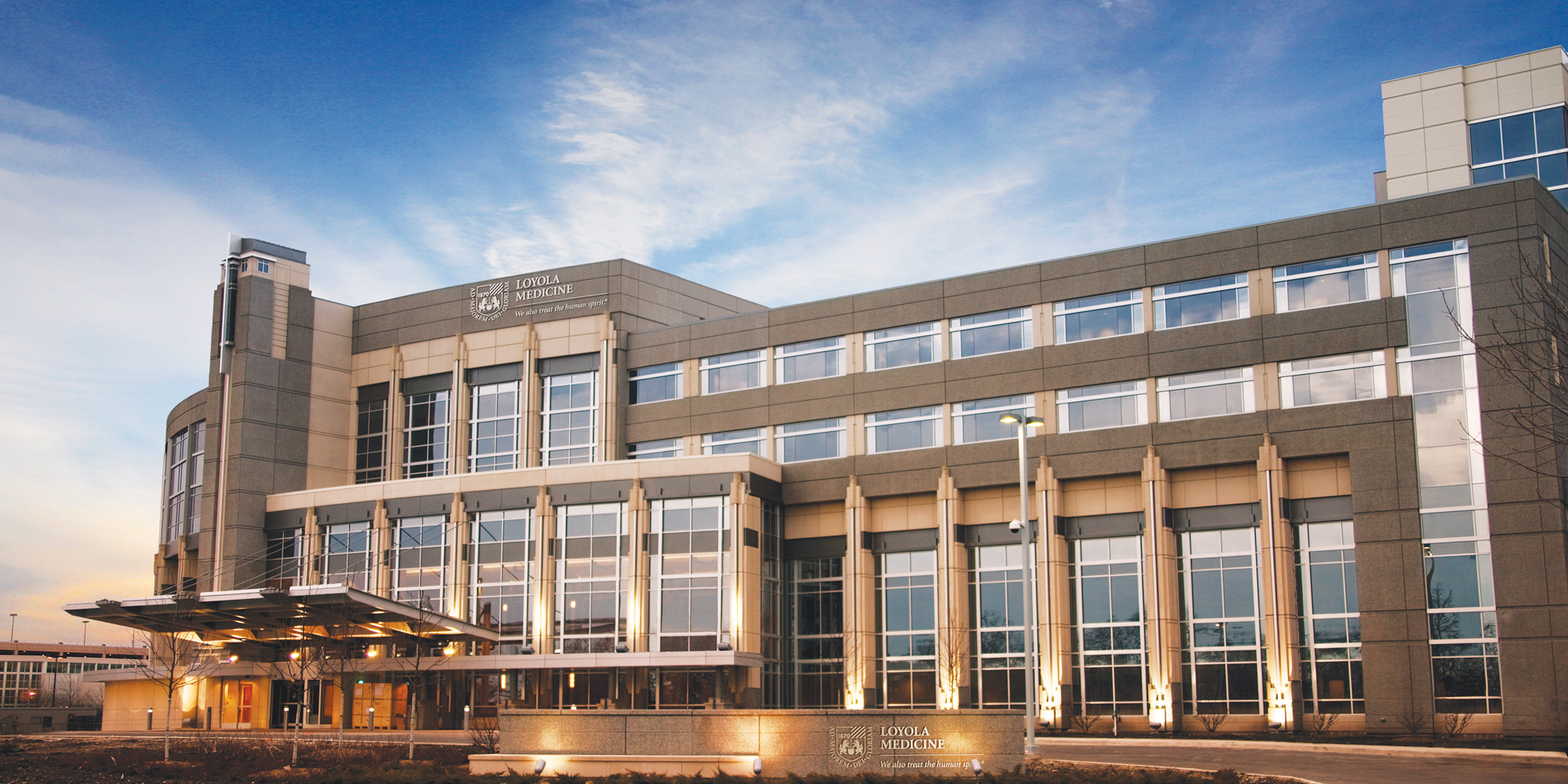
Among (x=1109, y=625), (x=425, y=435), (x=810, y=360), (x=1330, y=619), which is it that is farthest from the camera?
(x=425, y=435)

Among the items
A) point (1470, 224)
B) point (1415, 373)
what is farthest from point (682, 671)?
point (1470, 224)

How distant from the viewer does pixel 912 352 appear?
2267 inches

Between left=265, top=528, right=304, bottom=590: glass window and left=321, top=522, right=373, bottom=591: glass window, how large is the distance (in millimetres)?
1399

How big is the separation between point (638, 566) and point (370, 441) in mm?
21314

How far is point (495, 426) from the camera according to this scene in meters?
66.3

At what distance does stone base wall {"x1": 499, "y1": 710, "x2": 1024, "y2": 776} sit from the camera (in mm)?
27781

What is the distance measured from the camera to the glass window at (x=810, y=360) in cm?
5925

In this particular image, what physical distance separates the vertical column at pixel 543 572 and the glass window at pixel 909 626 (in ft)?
45.5

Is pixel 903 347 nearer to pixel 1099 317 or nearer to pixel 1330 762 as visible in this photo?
pixel 1099 317

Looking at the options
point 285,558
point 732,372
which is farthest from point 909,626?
point 285,558

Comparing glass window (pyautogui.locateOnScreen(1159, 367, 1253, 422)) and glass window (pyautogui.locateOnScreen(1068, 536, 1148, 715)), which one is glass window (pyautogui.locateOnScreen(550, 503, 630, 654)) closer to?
glass window (pyautogui.locateOnScreen(1068, 536, 1148, 715))

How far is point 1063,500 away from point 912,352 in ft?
29.9

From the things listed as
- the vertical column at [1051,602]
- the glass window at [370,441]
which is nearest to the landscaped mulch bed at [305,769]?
the vertical column at [1051,602]

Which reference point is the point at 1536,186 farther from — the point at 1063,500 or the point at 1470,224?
the point at 1063,500
